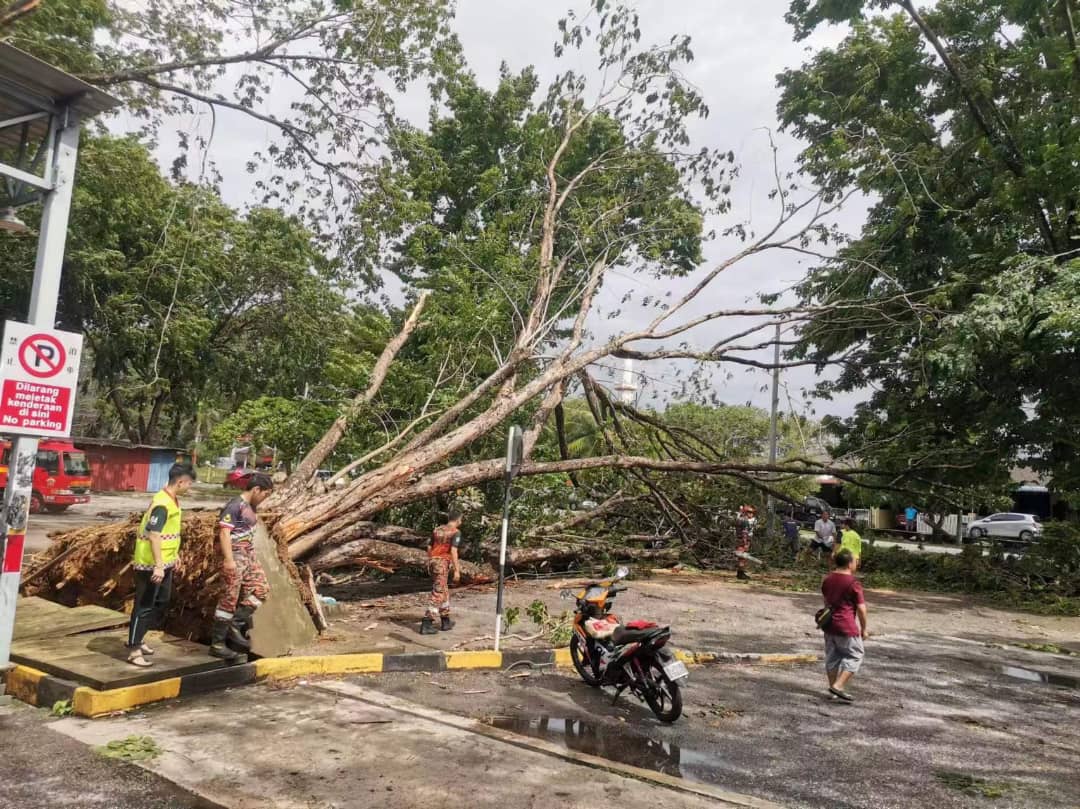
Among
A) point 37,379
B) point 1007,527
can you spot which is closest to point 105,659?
point 37,379

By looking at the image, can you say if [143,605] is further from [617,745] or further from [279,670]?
[617,745]

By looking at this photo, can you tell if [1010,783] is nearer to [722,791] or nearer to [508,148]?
[722,791]

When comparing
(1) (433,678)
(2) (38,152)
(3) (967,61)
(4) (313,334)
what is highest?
(3) (967,61)

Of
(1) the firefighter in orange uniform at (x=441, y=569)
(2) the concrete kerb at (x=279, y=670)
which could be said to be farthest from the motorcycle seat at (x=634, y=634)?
(1) the firefighter in orange uniform at (x=441, y=569)

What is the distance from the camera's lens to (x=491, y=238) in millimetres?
16516

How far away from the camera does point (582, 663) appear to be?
6531 millimetres

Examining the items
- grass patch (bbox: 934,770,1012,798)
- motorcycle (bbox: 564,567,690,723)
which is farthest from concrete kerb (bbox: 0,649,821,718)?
grass patch (bbox: 934,770,1012,798)

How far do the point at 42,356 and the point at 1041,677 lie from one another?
1017 cm

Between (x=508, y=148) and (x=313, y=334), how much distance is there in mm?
9353

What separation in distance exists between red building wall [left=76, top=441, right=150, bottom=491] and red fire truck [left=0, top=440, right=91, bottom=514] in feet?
32.3

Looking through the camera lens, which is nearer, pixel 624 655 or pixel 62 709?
pixel 62 709

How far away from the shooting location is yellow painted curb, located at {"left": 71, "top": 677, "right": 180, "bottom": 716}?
4766mm

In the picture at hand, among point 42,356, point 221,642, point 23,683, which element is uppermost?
point 42,356

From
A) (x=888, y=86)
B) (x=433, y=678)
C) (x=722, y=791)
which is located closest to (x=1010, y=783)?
(x=722, y=791)
